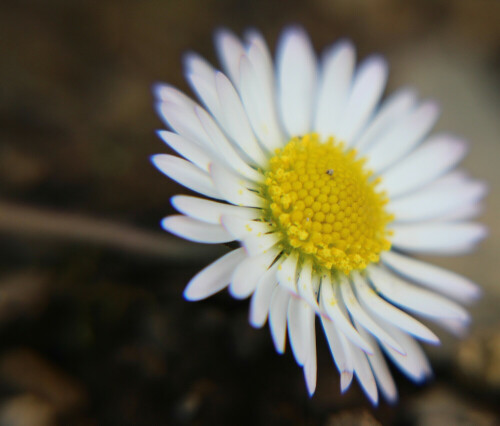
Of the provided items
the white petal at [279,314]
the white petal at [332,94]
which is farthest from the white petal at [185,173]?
the white petal at [332,94]

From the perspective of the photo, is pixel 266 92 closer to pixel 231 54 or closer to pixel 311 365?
pixel 231 54

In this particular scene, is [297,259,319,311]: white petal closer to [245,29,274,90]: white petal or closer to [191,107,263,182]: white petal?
[191,107,263,182]: white petal

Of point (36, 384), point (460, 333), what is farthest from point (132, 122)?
point (460, 333)

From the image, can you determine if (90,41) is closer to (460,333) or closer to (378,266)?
(378,266)

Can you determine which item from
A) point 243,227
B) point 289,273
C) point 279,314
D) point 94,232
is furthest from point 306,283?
point 94,232

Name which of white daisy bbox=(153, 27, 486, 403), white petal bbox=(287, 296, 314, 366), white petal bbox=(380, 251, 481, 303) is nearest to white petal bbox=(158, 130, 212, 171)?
white daisy bbox=(153, 27, 486, 403)
